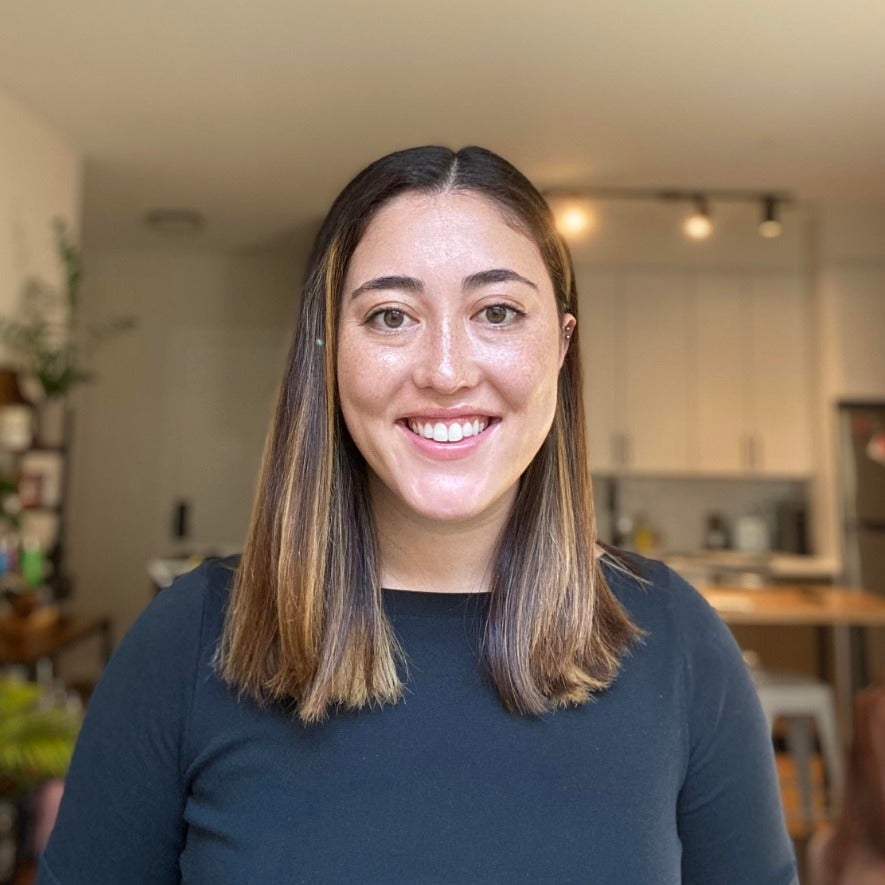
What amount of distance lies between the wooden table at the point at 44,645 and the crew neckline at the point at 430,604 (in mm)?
2140

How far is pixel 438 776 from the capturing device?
2.29ft

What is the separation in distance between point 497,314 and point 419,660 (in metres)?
0.33

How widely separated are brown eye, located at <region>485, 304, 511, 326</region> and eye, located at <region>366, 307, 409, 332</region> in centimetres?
7

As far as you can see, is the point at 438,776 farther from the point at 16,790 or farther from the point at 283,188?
the point at 283,188

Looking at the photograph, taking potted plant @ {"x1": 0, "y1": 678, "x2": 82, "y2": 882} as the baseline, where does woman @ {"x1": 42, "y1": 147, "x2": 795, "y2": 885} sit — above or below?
above

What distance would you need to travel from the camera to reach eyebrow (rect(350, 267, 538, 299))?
687mm

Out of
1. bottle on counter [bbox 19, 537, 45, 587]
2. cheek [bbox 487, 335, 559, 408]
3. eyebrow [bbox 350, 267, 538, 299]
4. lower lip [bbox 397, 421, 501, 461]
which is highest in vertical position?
eyebrow [bbox 350, 267, 538, 299]

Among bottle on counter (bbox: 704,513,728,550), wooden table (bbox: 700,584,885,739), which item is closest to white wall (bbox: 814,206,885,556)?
bottle on counter (bbox: 704,513,728,550)

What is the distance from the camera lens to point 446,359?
683mm

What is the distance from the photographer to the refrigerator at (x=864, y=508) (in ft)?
12.9

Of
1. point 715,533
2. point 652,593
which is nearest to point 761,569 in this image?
point 715,533

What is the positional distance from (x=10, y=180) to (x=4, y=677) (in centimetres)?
166

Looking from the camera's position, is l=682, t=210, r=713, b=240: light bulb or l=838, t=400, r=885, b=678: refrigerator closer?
l=682, t=210, r=713, b=240: light bulb

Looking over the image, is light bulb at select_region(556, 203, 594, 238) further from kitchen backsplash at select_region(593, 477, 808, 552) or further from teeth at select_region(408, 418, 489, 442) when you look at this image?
teeth at select_region(408, 418, 489, 442)
